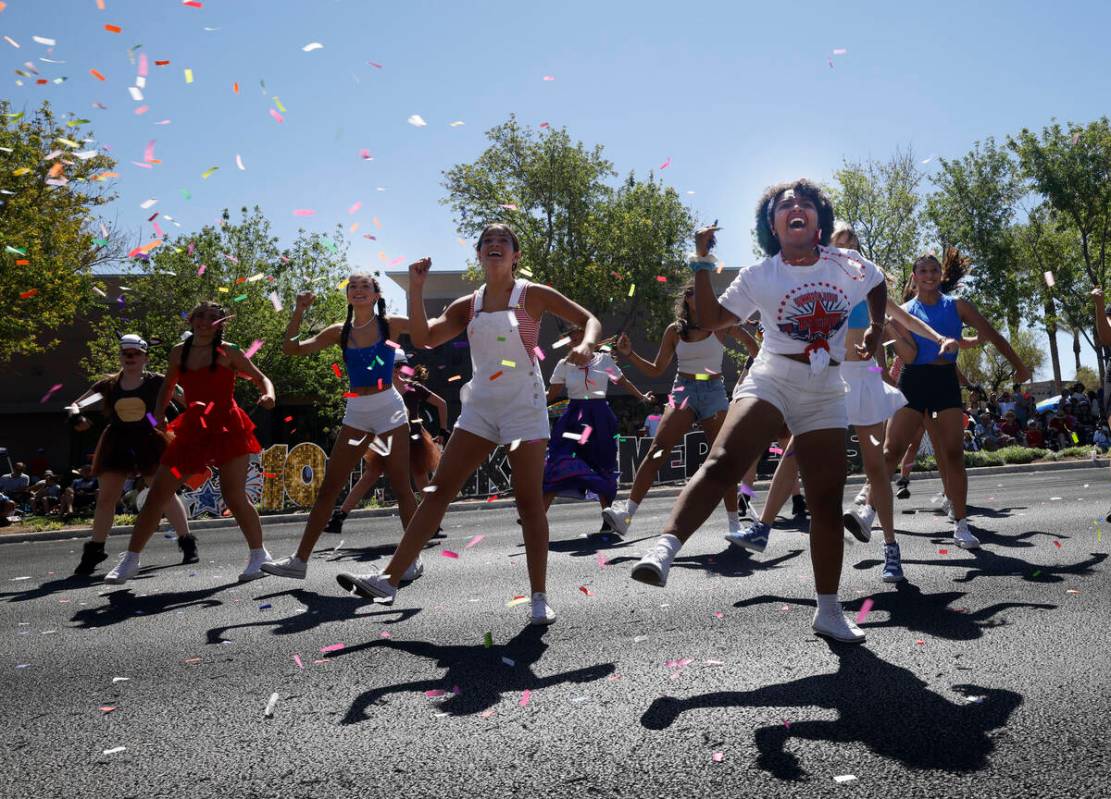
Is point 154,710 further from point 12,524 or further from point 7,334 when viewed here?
point 7,334

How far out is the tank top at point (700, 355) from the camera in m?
7.15

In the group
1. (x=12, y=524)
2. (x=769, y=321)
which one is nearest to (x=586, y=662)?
(x=769, y=321)

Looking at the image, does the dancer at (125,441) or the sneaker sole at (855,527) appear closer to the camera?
the sneaker sole at (855,527)

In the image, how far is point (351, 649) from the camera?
12.7ft

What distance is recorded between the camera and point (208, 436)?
5.88 meters

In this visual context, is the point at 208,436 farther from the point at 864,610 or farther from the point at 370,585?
the point at 864,610

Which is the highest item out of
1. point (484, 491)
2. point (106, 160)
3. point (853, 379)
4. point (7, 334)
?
point (106, 160)

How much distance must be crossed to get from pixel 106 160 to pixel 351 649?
26339 mm

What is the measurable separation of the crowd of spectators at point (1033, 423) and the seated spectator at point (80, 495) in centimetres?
1917

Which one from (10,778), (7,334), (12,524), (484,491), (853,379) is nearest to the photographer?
(10,778)

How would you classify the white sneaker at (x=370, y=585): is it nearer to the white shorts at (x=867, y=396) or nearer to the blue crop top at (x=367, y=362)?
the blue crop top at (x=367, y=362)

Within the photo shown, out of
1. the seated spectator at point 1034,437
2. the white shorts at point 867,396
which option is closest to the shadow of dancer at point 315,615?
the white shorts at point 867,396

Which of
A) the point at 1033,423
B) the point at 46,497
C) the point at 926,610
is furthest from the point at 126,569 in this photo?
the point at 1033,423

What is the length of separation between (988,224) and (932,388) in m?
30.4
